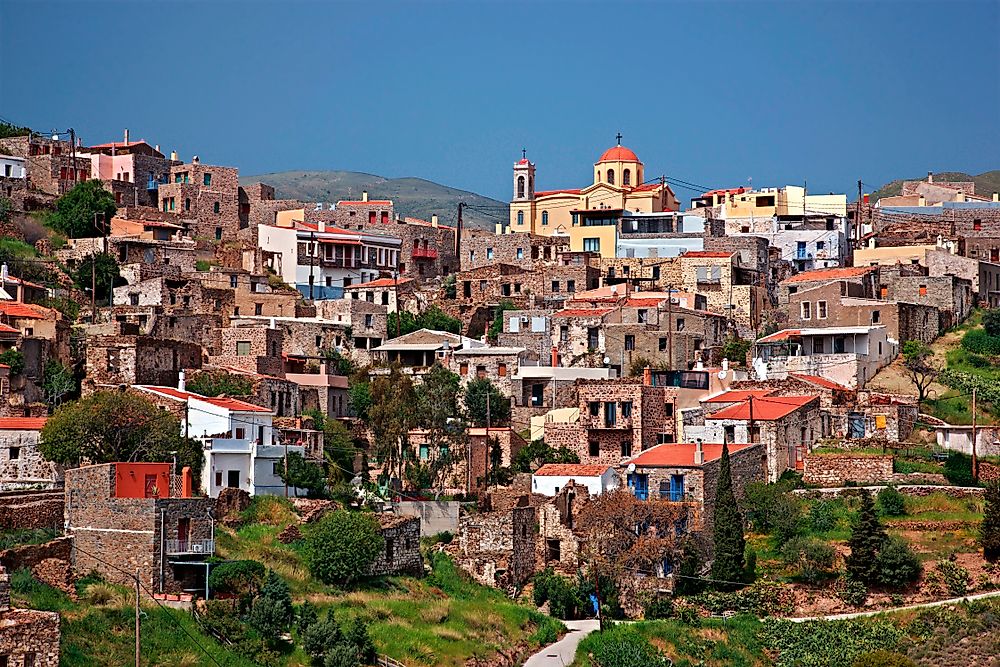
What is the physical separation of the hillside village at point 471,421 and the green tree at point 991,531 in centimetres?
8

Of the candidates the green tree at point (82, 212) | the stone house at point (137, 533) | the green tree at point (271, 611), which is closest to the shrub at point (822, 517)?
the green tree at point (271, 611)

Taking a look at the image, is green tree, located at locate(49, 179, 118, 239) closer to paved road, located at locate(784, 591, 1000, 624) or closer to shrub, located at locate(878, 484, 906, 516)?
shrub, located at locate(878, 484, 906, 516)

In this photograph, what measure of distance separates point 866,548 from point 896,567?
3.12ft

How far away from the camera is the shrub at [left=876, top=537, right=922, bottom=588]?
4806 cm

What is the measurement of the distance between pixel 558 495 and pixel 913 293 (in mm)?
24105

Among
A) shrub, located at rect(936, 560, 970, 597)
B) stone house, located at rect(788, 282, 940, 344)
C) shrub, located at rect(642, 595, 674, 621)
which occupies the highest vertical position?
stone house, located at rect(788, 282, 940, 344)

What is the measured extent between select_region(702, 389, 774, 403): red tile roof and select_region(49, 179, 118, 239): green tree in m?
29.6

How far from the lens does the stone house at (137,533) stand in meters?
41.0

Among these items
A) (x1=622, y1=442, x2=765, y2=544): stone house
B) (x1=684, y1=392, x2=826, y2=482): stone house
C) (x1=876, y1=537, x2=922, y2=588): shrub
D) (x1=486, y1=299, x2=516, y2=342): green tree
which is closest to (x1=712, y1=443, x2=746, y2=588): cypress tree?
(x1=622, y1=442, x2=765, y2=544): stone house

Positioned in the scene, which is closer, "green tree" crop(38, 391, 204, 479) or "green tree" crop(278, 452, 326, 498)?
"green tree" crop(38, 391, 204, 479)

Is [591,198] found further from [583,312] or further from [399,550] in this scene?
[399,550]

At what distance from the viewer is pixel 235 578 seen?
138 ft

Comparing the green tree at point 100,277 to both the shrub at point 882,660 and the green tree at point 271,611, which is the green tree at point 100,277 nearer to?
the green tree at point 271,611

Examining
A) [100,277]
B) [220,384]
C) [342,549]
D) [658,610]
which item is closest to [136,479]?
[342,549]
